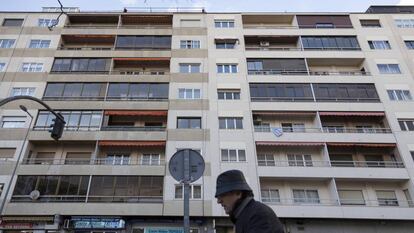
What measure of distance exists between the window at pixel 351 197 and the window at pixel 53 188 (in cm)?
1881

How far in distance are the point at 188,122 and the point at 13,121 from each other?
47.0ft

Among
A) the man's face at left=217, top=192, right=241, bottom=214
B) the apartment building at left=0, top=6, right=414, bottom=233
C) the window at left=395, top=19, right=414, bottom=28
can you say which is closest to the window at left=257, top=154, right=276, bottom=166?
the apartment building at left=0, top=6, right=414, bottom=233

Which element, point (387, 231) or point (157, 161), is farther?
point (157, 161)

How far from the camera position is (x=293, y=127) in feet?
76.8

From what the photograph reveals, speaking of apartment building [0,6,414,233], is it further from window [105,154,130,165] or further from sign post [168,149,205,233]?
sign post [168,149,205,233]

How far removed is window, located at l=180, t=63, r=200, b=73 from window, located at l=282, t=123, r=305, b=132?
9.31 metres

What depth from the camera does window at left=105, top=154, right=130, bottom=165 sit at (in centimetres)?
2222

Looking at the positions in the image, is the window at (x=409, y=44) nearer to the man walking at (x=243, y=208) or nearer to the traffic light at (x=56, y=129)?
the traffic light at (x=56, y=129)

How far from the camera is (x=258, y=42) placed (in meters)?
28.8

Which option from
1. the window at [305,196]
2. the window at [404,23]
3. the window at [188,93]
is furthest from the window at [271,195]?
the window at [404,23]

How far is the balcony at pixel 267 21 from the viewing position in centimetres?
2964

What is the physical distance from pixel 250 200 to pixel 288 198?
2002cm

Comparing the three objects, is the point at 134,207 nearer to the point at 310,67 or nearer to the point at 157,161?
the point at 157,161

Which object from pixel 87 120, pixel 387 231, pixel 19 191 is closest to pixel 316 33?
pixel 387 231
